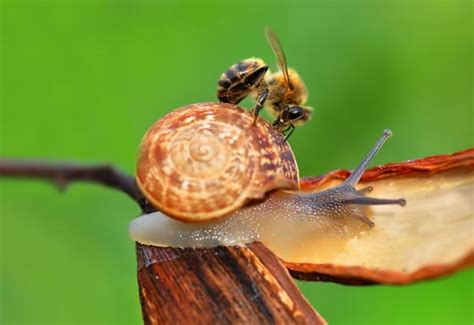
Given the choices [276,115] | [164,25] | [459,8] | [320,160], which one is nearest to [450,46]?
[459,8]

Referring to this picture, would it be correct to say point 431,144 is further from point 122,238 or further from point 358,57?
point 122,238

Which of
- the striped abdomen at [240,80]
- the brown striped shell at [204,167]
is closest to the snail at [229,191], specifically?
the brown striped shell at [204,167]

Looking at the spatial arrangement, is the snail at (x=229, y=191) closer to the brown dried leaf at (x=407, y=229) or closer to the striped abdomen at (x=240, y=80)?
the brown dried leaf at (x=407, y=229)

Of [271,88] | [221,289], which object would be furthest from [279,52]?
[221,289]

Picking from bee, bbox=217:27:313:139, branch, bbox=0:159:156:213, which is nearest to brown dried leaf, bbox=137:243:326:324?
branch, bbox=0:159:156:213

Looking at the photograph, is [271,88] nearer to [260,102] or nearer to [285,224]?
[260,102]
